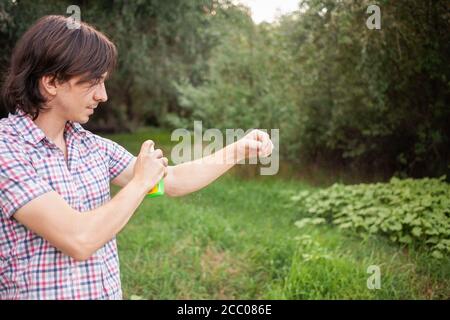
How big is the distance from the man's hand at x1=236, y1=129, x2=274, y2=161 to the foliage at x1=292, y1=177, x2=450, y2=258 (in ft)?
3.95

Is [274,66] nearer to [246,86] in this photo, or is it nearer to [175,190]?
[246,86]

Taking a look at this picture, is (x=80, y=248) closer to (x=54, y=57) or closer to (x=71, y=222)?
(x=71, y=222)

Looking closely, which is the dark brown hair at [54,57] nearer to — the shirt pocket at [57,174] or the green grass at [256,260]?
the shirt pocket at [57,174]

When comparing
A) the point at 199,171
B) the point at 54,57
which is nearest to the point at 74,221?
the point at 54,57

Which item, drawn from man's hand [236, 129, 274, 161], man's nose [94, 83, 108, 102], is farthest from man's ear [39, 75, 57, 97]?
man's hand [236, 129, 274, 161]

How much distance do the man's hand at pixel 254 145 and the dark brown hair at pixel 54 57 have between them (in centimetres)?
51

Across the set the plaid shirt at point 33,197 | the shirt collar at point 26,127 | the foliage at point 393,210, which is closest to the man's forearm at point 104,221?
the plaid shirt at point 33,197

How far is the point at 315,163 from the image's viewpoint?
22.8ft

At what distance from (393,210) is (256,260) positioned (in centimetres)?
109

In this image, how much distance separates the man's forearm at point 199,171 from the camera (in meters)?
1.74

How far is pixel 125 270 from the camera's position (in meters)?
3.90

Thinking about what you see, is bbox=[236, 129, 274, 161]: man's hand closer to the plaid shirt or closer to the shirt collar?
the plaid shirt

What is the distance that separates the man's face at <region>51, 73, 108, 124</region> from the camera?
1.37 metres
